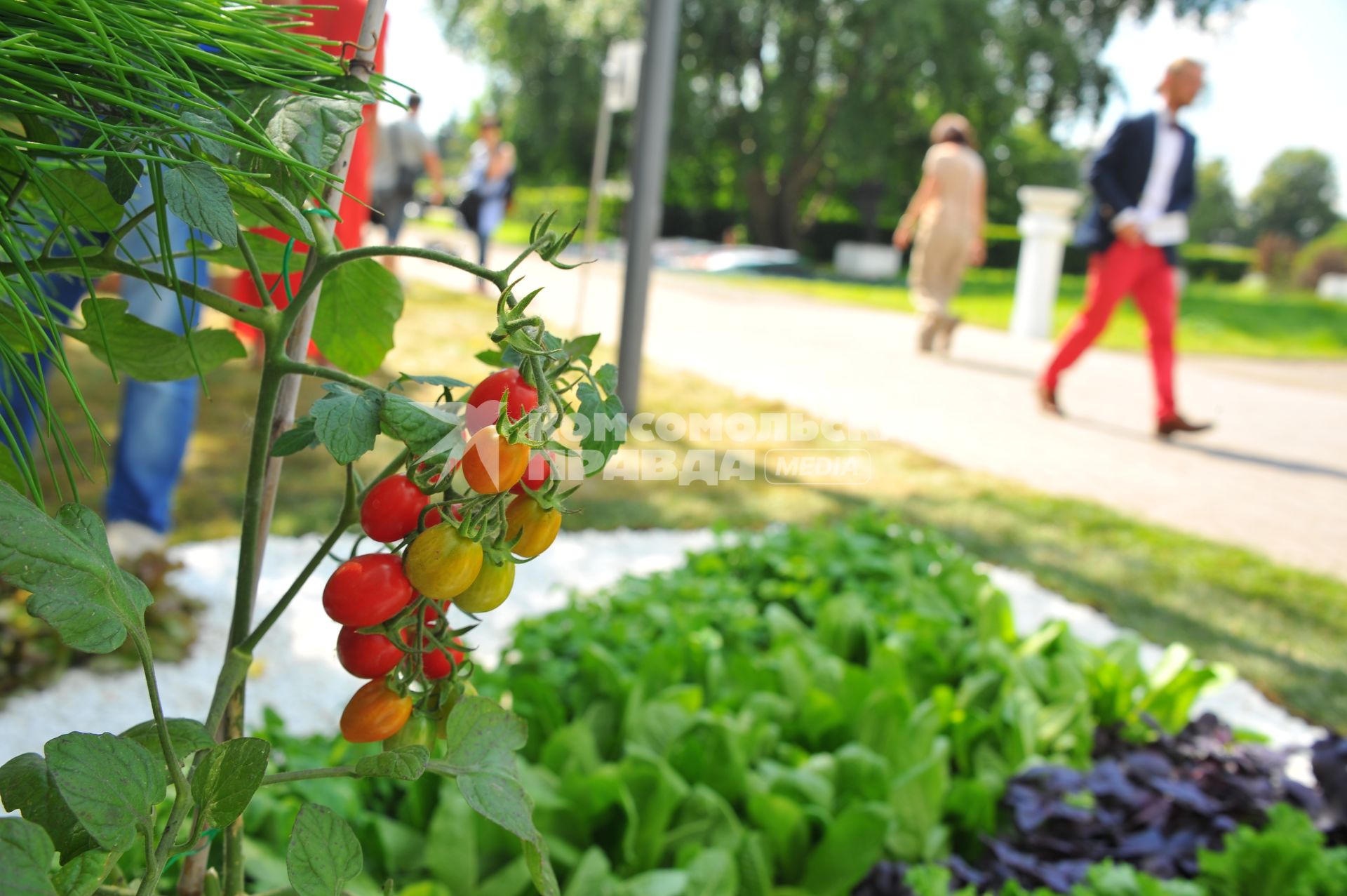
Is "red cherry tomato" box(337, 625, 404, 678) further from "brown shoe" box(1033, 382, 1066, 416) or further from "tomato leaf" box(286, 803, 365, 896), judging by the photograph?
"brown shoe" box(1033, 382, 1066, 416)

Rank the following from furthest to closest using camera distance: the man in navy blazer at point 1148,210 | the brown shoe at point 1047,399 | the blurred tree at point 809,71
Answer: the blurred tree at point 809,71
the brown shoe at point 1047,399
the man in navy blazer at point 1148,210

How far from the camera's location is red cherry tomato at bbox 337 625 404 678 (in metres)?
0.67

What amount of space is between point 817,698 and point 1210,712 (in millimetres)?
942

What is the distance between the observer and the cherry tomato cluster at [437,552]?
590 millimetres

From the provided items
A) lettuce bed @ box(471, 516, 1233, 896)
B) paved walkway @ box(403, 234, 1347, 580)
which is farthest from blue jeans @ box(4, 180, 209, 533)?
paved walkway @ box(403, 234, 1347, 580)

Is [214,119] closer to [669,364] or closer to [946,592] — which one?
[946,592]

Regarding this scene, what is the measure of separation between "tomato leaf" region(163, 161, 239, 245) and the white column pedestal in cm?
1275

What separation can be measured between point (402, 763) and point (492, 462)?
0.18m

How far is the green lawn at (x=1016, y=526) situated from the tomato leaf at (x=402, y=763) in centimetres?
293

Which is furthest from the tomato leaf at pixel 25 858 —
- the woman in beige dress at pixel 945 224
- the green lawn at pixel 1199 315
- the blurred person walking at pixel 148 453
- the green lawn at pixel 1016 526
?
the green lawn at pixel 1199 315

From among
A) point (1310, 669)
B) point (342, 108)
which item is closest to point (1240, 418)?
point (1310, 669)

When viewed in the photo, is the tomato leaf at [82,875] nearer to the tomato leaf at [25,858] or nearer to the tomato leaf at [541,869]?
the tomato leaf at [25,858]

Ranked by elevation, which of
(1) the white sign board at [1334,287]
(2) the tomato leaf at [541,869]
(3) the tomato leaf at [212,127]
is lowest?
(2) the tomato leaf at [541,869]

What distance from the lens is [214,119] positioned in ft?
2.03
